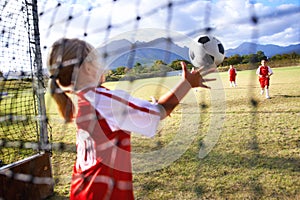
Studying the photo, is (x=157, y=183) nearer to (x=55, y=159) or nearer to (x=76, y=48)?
(x=55, y=159)

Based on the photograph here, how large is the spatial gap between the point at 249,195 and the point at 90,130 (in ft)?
6.08

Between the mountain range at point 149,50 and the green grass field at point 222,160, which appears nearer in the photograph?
the mountain range at point 149,50

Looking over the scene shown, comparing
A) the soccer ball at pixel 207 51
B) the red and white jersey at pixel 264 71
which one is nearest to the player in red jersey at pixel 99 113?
the soccer ball at pixel 207 51

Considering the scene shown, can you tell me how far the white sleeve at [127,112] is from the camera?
1170 millimetres

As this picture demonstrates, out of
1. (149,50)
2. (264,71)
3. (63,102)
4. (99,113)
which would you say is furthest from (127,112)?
(264,71)

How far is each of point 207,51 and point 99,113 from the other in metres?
0.87

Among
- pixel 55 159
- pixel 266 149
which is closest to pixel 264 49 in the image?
pixel 266 149

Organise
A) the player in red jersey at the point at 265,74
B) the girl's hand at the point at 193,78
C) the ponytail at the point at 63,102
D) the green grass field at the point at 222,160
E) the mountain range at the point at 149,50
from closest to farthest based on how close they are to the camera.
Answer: the girl's hand at the point at 193,78
the ponytail at the point at 63,102
the mountain range at the point at 149,50
the green grass field at the point at 222,160
the player in red jersey at the point at 265,74

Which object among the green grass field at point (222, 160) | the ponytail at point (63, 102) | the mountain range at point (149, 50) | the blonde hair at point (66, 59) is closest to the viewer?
the blonde hair at point (66, 59)

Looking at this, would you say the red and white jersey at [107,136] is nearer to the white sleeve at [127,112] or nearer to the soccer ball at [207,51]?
the white sleeve at [127,112]

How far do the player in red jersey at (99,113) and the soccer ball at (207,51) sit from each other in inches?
22.7

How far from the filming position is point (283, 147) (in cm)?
377

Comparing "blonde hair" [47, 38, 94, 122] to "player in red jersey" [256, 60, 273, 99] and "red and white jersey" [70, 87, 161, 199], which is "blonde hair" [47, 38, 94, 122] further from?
"player in red jersey" [256, 60, 273, 99]

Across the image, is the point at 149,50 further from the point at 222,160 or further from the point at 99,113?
Answer: the point at 222,160
